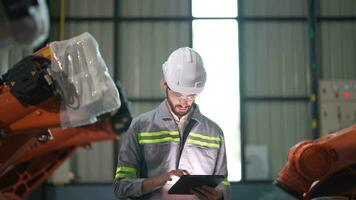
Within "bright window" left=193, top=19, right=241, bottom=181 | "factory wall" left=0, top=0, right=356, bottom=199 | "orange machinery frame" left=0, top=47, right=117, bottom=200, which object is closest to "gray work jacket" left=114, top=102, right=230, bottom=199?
"orange machinery frame" left=0, top=47, right=117, bottom=200

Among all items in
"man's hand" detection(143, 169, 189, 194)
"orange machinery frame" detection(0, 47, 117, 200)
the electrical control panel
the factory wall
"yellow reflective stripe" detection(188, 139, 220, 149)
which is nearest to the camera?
"man's hand" detection(143, 169, 189, 194)

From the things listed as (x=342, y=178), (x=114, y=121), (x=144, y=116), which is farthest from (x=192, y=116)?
(x=114, y=121)

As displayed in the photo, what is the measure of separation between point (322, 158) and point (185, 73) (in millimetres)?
992

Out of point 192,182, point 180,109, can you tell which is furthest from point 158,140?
point 192,182

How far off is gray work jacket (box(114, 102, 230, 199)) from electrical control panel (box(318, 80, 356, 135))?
25.8ft

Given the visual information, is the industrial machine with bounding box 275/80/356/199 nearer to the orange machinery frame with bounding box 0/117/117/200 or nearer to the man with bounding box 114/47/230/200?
the man with bounding box 114/47/230/200

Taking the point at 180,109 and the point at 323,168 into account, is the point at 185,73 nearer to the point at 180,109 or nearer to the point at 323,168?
the point at 180,109

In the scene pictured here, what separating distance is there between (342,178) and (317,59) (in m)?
8.65

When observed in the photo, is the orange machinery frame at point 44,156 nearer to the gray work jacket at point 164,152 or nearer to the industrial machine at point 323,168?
the gray work jacket at point 164,152

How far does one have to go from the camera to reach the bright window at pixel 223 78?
11398 mm

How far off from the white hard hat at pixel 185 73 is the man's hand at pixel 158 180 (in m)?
0.56

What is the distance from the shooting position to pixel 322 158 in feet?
11.1

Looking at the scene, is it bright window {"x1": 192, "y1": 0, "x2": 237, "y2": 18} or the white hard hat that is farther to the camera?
bright window {"x1": 192, "y1": 0, "x2": 237, "y2": 18}

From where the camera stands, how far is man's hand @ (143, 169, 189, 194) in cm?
342
